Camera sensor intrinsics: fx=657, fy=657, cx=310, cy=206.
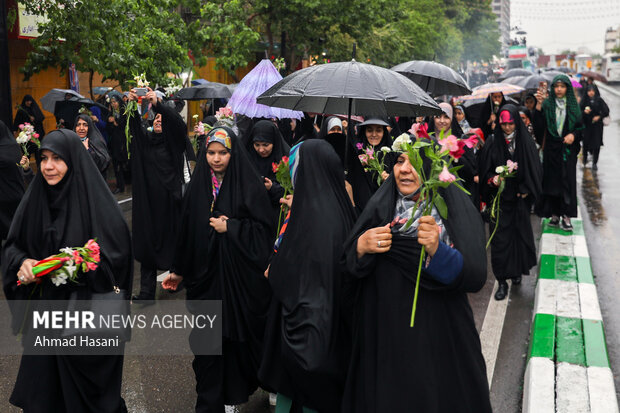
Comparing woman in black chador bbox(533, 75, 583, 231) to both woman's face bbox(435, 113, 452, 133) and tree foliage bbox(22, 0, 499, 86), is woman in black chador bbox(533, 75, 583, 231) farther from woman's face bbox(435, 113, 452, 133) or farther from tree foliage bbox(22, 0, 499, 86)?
woman's face bbox(435, 113, 452, 133)

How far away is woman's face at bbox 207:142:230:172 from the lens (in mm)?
4387

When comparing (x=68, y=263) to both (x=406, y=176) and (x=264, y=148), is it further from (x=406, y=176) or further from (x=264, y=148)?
(x=264, y=148)

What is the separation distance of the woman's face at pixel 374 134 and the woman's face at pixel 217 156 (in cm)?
240

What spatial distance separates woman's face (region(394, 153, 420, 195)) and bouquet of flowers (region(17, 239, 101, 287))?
5.21 feet

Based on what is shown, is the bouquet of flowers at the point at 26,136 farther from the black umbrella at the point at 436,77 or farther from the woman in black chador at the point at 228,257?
the black umbrella at the point at 436,77

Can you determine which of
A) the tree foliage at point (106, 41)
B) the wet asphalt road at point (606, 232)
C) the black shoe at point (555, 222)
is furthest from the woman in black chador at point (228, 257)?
the tree foliage at point (106, 41)

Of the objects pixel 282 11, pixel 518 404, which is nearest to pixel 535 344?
pixel 518 404

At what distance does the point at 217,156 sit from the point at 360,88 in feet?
3.43

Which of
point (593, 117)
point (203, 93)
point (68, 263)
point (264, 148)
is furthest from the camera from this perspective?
point (593, 117)

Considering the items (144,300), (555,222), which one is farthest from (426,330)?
(555,222)

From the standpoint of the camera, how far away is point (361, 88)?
417 cm

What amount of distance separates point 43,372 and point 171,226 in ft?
10.6

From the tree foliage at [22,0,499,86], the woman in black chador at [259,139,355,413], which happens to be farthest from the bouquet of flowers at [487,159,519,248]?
the woman in black chador at [259,139,355,413]

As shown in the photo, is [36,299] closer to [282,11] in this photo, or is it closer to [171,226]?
[171,226]
